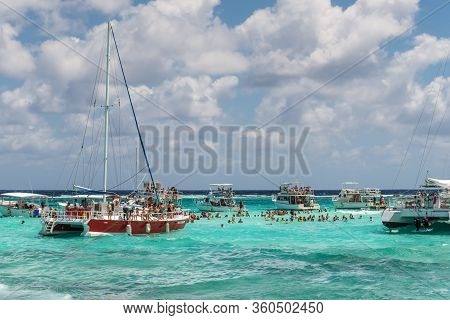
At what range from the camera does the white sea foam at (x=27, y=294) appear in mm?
20922

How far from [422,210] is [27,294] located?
127 ft

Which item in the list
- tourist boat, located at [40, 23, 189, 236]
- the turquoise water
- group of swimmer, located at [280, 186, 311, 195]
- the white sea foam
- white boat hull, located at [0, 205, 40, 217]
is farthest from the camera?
group of swimmer, located at [280, 186, 311, 195]

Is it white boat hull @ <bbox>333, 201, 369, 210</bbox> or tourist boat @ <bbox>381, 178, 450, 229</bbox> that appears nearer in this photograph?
tourist boat @ <bbox>381, 178, 450, 229</bbox>

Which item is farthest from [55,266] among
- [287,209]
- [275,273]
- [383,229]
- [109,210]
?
[287,209]

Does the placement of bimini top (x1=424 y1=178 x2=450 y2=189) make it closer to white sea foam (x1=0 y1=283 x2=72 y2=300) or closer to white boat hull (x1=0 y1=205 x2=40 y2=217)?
white sea foam (x1=0 y1=283 x2=72 y2=300)

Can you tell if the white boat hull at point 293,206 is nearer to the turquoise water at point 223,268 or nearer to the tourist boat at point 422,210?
the tourist boat at point 422,210

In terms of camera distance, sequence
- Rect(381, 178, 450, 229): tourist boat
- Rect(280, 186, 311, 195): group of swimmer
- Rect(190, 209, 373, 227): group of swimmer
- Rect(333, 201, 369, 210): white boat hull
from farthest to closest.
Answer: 1. Rect(333, 201, 369, 210): white boat hull
2. Rect(280, 186, 311, 195): group of swimmer
3. Rect(190, 209, 373, 227): group of swimmer
4. Rect(381, 178, 450, 229): tourist boat

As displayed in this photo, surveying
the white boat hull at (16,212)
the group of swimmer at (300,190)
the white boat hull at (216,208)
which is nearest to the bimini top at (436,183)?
the white boat hull at (216,208)

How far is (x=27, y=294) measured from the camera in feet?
70.6

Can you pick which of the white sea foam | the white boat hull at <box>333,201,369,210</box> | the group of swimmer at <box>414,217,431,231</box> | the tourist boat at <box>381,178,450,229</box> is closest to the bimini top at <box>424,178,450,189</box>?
the tourist boat at <box>381,178,450,229</box>

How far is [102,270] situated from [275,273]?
9.26 metres

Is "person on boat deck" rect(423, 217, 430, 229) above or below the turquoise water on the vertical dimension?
above

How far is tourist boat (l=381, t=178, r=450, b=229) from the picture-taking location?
48312 millimetres

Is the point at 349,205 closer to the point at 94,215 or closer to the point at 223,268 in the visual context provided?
the point at 94,215
